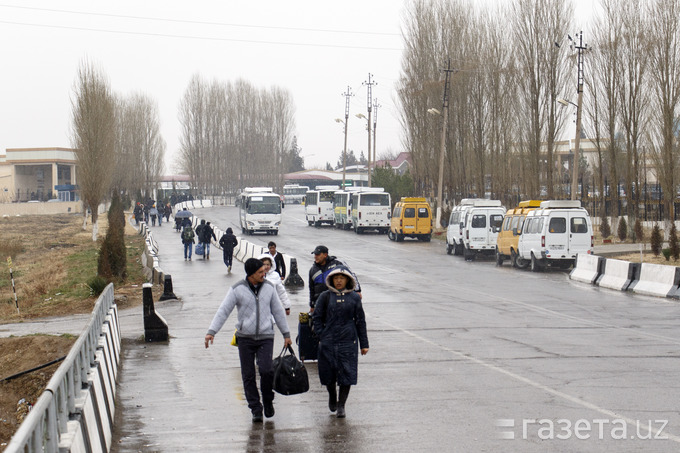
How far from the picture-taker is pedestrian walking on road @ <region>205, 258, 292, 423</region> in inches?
354

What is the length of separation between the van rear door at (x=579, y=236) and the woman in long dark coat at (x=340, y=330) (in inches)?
940

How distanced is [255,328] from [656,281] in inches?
677

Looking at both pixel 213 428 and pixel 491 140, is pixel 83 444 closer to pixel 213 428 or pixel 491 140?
pixel 213 428

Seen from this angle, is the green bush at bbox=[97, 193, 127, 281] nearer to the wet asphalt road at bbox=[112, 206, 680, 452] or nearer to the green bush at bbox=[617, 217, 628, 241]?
the wet asphalt road at bbox=[112, 206, 680, 452]

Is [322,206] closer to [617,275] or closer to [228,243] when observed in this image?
[228,243]

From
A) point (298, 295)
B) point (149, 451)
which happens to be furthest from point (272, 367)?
point (298, 295)

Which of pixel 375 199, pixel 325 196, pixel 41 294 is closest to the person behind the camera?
pixel 41 294

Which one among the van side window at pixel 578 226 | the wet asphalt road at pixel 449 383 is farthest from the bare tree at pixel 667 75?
the wet asphalt road at pixel 449 383

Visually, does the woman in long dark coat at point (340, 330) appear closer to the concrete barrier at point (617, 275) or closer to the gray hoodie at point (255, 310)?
the gray hoodie at point (255, 310)

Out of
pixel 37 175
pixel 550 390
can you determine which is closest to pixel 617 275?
pixel 550 390

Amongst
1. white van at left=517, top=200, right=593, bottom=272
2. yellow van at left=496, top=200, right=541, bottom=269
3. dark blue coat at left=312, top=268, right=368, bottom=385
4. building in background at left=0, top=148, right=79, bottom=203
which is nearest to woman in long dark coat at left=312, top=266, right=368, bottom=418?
dark blue coat at left=312, top=268, right=368, bottom=385

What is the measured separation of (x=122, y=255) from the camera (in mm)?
29531

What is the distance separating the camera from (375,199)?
5769cm

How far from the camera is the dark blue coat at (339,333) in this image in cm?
895
